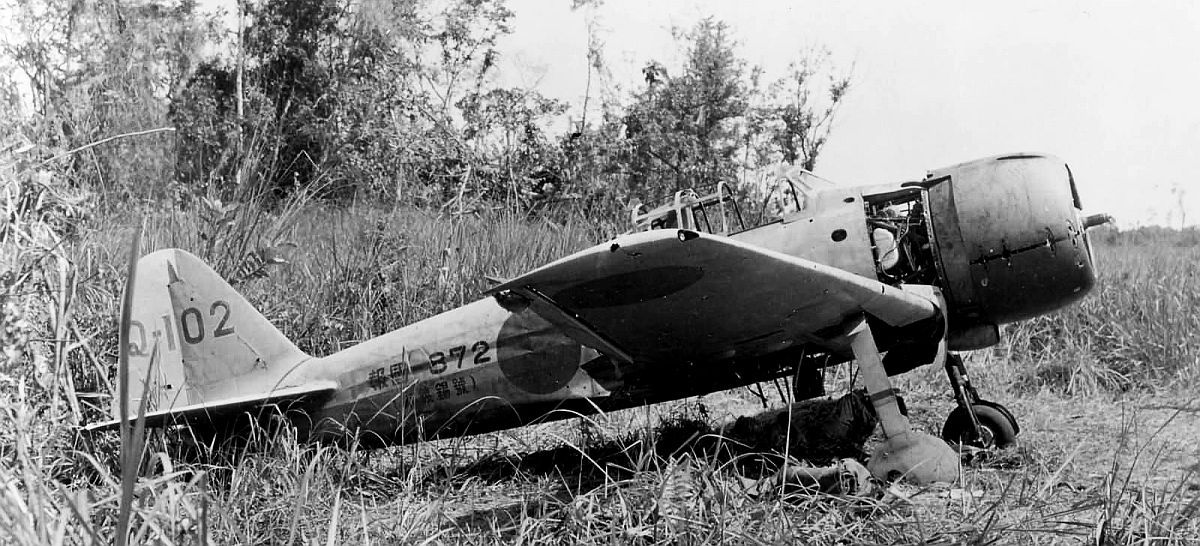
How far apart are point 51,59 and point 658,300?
3115 millimetres

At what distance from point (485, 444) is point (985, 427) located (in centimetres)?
303

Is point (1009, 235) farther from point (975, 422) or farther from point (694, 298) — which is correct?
point (694, 298)

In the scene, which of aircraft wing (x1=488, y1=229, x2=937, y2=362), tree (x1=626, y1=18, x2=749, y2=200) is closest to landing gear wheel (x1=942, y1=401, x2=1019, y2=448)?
aircraft wing (x1=488, y1=229, x2=937, y2=362)

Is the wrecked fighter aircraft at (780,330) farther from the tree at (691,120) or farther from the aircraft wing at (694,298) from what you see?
the tree at (691,120)

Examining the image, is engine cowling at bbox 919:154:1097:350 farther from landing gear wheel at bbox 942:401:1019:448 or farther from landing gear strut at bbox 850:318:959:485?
landing gear strut at bbox 850:318:959:485

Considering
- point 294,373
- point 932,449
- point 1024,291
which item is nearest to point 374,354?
point 294,373

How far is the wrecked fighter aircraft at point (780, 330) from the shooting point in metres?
3.96

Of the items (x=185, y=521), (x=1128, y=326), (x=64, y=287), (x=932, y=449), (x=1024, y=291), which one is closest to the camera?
(x=185, y=521)

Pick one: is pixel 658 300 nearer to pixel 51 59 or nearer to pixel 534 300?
pixel 534 300

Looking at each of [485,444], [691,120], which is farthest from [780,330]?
[691,120]

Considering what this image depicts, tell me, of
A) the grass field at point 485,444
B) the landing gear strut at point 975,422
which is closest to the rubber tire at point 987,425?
the landing gear strut at point 975,422

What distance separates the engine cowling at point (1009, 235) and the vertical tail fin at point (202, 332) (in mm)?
3862

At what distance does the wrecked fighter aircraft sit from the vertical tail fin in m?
0.08

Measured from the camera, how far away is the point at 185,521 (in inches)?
96.7
